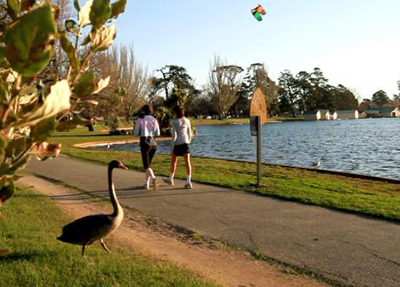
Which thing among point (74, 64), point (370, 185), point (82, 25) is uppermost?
point (82, 25)

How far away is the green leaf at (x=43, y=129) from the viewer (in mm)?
1275

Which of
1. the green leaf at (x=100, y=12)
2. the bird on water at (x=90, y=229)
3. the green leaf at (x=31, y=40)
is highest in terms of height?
the green leaf at (x=100, y=12)

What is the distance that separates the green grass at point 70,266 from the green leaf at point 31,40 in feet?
11.4

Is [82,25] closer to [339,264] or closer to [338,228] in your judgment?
[339,264]

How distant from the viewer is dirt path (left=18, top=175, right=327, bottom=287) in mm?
4715

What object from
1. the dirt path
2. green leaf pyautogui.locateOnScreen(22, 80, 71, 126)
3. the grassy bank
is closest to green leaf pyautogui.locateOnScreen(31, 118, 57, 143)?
green leaf pyautogui.locateOnScreen(22, 80, 71, 126)

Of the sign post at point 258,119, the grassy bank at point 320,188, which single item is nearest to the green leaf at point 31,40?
the grassy bank at point 320,188

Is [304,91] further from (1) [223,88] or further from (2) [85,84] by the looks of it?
(2) [85,84]

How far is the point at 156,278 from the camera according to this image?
4.38 m

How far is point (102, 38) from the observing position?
163 centimetres

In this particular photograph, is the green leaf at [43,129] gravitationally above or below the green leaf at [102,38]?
below

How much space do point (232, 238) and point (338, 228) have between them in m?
1.73

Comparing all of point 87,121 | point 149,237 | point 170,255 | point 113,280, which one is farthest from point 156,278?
point 87,121

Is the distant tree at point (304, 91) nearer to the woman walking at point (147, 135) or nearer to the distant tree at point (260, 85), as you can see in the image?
the distant tree at point (260, 85)
